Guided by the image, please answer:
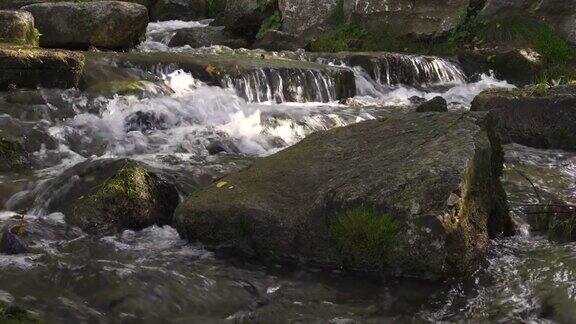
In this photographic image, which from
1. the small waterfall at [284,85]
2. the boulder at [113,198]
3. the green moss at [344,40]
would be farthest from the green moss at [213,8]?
the boulder at [113,198]

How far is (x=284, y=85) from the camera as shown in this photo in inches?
431

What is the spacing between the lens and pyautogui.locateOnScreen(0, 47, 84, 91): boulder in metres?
8.49

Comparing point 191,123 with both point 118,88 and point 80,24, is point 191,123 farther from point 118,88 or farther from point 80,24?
point 80,24

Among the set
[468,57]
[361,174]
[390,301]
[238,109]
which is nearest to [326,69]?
[238,109]

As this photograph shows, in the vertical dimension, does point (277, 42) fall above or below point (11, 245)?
above

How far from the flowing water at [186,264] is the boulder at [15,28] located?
82.5 inches

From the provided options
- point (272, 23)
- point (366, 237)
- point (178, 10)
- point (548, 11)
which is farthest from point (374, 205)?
point (178, 10)

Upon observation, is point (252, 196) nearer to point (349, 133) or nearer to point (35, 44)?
point (349, 133)

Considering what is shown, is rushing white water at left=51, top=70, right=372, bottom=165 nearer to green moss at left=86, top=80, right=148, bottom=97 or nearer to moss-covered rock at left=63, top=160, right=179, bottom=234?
green moss at left=86, top=80, right=148, bottom=97

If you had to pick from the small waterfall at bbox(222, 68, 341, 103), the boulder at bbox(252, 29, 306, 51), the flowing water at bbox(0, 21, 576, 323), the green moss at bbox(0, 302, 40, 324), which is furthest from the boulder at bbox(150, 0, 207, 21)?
the green moss at bbox(0, 302, 40, 324)

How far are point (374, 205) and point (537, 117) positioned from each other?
504cm

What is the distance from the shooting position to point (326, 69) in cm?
1159

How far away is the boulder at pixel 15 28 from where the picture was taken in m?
10.1

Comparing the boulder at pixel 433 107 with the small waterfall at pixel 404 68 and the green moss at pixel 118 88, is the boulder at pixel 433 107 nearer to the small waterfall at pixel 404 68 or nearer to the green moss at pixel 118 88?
the green moss at pixel 118 88
